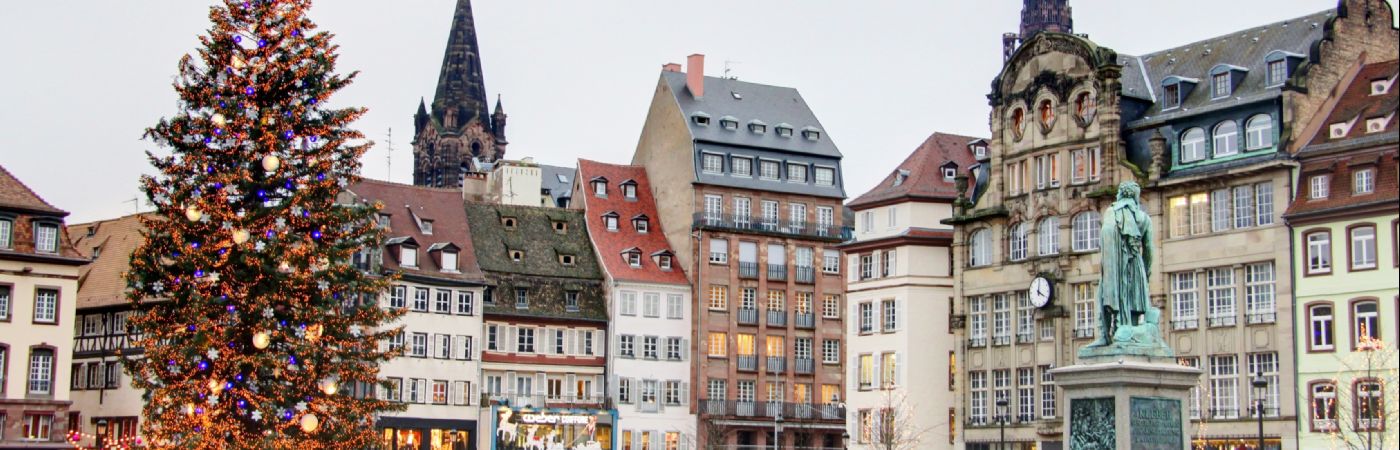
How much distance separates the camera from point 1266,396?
60469 mm

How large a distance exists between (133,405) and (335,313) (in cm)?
4151

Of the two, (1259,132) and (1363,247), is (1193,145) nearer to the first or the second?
(1259,132)

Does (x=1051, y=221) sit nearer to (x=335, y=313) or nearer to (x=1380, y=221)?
(x=1380, y=221)

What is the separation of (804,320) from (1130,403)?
57.2 m

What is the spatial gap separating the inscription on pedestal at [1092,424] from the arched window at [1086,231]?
108 feet

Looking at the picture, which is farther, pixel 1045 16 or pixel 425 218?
pixel 1045 16

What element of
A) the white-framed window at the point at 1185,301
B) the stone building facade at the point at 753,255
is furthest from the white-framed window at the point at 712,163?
the white-framed window at the point at 1185,301

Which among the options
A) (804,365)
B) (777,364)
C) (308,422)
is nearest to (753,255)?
(777,364)

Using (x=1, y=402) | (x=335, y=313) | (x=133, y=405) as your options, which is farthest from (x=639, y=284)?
(x=335, y=313)

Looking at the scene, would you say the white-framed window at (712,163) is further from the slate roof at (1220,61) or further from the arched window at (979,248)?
the slate roof at (1220,61)

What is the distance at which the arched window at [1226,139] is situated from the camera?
2469 inches

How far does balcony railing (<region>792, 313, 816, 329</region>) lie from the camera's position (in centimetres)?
8968

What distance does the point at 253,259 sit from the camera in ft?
125

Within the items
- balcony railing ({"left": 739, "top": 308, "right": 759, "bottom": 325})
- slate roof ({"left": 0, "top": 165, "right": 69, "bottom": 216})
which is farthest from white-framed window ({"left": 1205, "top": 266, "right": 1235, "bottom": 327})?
slate roof ({"left": 0, "top": 165, "right": 69, "bottom": 216})
